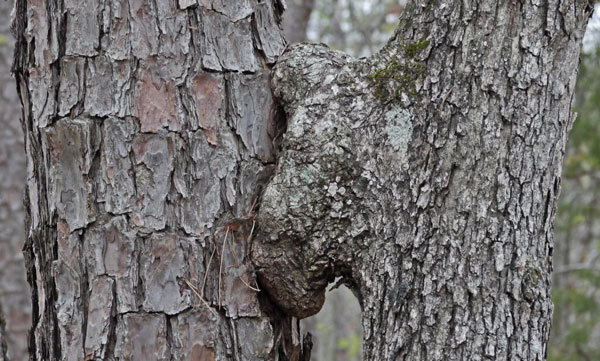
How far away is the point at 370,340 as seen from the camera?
151cm

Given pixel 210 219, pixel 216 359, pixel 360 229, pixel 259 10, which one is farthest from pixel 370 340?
pixel 259 10

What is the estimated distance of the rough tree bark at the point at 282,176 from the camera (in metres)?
1.41

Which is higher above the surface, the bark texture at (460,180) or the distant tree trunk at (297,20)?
the distant tree trunk at (297,20)

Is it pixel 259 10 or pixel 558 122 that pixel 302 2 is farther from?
pixel 558 122

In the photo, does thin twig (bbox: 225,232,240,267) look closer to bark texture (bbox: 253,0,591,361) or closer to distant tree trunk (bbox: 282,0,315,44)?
bark texture (bbox: 253,0,591,361)

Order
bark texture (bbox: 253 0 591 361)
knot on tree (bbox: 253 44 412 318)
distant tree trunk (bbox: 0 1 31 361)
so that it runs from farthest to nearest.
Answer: distant tree trunk (bbox: 0 1 31 361), knot on tree (bbox: 253 44 412 318), bark texture (bbox: 253 0 591 361)

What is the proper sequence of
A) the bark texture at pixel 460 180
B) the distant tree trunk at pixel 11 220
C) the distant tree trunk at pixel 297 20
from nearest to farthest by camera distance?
Result: the bark texture at pixel 460 180, the distant tree trunk at pixel 11 220, the distant tree trunk at pixel 297 20

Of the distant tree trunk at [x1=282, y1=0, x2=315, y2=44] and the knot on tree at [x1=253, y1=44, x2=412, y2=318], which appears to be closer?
the knot on tree at [x1=253, y1=44, x2=412, y2=318]

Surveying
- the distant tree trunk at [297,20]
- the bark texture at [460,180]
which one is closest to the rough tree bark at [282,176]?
the bark texture at [460,180]

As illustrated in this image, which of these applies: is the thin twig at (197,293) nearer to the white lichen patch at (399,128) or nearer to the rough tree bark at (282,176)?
the rough tree bark at (282,176)

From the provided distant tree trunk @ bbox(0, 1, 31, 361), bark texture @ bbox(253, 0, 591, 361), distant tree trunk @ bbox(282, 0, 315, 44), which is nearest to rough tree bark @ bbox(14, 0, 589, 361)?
bark texture @ bbox(253, 0, 591, 361)

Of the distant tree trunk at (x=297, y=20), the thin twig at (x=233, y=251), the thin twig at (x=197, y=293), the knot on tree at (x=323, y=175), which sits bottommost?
the thin twig at (x=197, y=293)

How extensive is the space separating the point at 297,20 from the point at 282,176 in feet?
12.2

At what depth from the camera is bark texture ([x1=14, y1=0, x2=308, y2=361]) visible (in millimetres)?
1535
